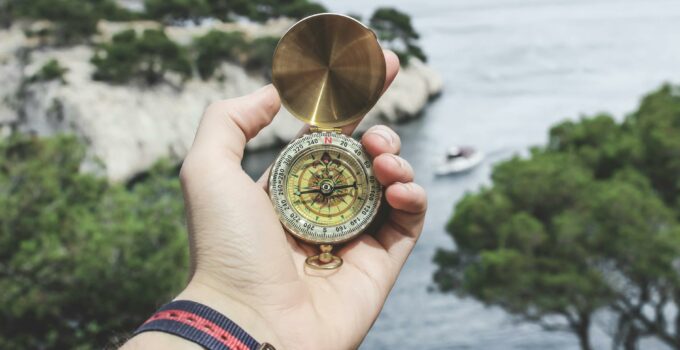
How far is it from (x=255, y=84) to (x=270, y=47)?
1.49 meters

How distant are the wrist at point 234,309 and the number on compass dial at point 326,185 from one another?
528 millimetres

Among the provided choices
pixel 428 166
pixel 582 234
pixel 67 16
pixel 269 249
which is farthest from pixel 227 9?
pixel 269 249

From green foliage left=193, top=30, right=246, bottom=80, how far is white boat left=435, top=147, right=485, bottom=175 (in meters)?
8.58

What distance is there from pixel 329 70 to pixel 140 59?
66.8 feet

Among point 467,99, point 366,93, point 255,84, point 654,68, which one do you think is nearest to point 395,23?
point 467,99

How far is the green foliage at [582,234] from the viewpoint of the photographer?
8867 mm

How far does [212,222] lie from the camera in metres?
2.17

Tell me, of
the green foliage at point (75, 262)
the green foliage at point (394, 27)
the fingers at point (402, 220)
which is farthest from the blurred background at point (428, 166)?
the fingers at point (402, 220)

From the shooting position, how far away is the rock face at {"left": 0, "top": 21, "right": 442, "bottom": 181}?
19984 millimetres

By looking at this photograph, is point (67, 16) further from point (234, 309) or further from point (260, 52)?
point (234, 309)

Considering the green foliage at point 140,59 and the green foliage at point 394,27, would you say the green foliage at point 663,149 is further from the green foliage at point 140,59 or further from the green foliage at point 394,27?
the green foliage at point 140,59

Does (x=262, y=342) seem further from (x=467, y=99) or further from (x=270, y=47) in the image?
(x=467, y=99)

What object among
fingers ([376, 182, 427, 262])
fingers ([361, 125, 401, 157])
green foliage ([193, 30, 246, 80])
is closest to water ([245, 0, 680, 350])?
green foliage ([193, 30, 246, 80])

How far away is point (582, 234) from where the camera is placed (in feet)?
30.2
